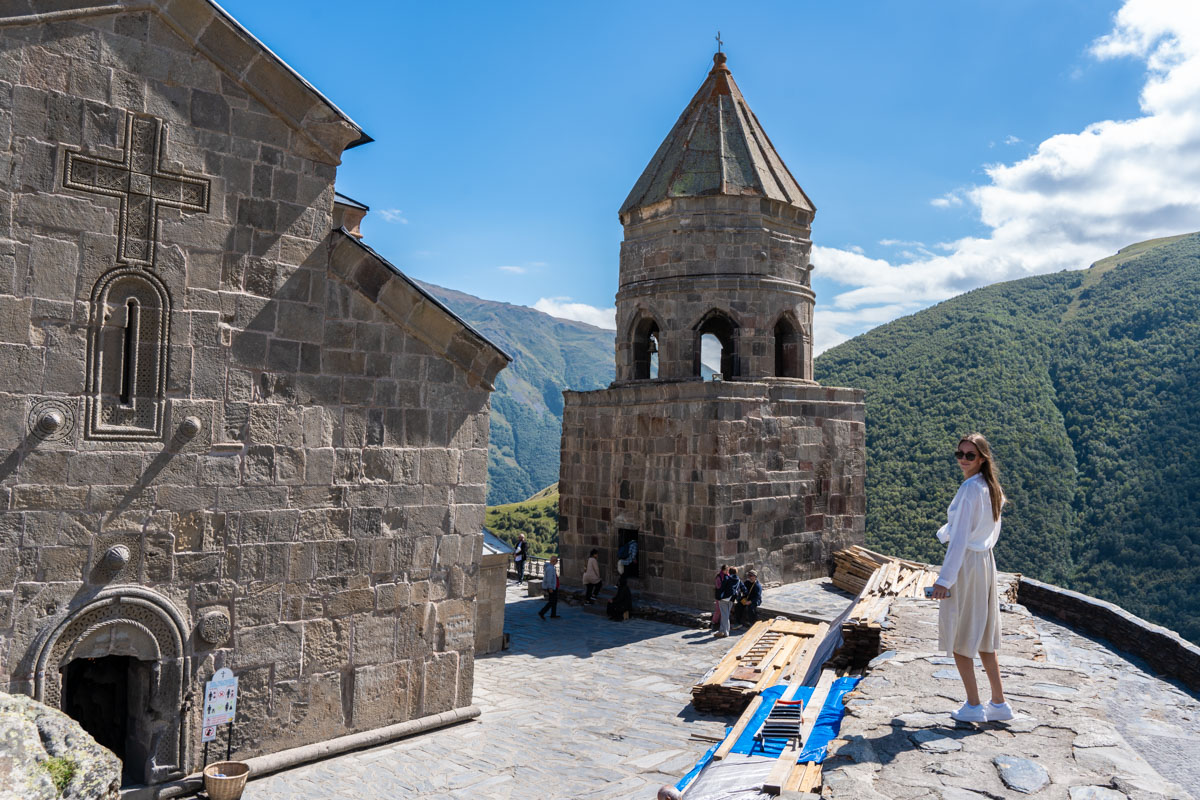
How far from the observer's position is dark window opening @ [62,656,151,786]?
20.9ft

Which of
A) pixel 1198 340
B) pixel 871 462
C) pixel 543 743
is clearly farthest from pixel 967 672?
pixel 1198 340

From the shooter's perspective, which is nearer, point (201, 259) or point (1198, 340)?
point (201, 259)

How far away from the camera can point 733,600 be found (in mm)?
12461

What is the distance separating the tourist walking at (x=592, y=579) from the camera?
14.2m

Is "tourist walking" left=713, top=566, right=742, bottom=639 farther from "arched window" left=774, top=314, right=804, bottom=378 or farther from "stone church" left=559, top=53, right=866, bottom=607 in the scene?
"arched window" left=774, top=314, right=804, bottom=378

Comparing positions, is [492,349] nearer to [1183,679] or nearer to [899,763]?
[899,763]

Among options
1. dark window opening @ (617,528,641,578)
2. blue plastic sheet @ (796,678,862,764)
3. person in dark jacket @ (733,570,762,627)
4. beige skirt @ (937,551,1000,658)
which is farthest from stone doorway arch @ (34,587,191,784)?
dark window opening @ (617,528,641,578)

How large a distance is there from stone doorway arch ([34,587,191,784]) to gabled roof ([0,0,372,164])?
411 centimetres

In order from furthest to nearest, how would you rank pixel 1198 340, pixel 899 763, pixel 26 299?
pixel 1198 340
pixel 26 299
pixel 899 763

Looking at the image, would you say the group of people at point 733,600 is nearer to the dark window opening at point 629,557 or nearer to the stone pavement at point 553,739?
the stone pavement at point 553,739

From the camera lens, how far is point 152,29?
20.8ft

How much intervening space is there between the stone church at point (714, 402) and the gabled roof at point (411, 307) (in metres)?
6.04

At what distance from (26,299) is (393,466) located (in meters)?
3.13

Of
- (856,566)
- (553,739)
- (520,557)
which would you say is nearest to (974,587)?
(553,739)
